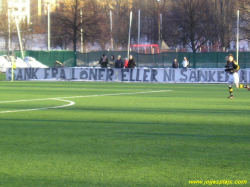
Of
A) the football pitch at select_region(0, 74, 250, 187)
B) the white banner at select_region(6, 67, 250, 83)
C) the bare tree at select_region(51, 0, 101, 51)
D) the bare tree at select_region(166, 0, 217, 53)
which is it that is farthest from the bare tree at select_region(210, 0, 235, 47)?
the football pitch at select_region(0, 74, 250, 187)

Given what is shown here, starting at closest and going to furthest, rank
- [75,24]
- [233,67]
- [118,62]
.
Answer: [233,67]
[118,62]
[75,24]

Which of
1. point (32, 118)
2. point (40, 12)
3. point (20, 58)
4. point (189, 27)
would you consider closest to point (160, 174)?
point (32, 118)

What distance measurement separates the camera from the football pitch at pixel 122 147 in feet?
22.6

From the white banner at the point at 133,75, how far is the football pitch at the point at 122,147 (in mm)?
19569

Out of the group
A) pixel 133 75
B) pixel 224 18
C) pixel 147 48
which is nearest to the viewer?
pixel 133 75

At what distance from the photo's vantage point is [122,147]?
30.0ft

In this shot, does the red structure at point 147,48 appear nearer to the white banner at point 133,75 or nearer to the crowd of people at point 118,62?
the crowd of people at point 118,62

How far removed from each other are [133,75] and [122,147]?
2771cm

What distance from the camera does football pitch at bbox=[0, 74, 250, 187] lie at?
689 cm

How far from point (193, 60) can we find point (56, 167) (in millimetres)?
38510

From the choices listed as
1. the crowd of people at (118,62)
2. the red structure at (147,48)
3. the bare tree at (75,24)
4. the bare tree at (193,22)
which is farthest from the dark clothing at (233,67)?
the red structure at (147,48)

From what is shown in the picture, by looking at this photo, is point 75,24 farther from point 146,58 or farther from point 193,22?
point 146,58

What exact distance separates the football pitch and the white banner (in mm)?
19569

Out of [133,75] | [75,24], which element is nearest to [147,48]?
[75,24]
